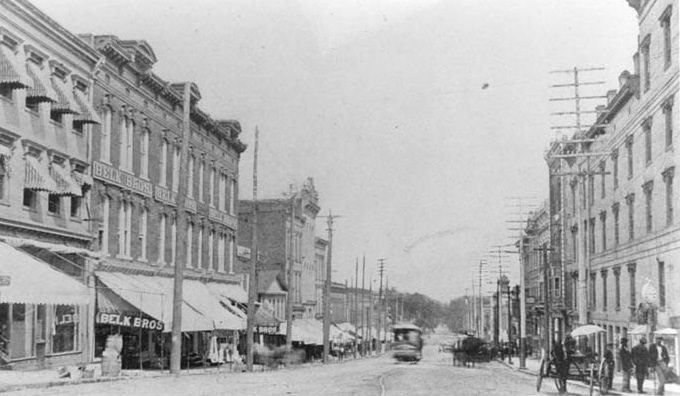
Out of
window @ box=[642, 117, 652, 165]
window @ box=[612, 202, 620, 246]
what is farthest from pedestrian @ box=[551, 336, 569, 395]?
window @ box=[612, 202, 620, 246]

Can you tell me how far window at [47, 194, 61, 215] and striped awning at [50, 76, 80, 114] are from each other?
107 inches

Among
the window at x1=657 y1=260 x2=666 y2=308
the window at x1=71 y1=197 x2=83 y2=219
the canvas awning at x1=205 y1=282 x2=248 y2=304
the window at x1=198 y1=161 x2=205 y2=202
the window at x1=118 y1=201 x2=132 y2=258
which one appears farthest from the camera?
the canvas awning at x1=205 y1=282 x2=248 y2=304

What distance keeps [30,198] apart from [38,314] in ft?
11.9

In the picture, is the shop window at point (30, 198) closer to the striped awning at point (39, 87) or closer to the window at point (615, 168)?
the striped awning at point (39, 87)

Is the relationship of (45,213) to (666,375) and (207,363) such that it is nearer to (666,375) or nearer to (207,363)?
(207,363)

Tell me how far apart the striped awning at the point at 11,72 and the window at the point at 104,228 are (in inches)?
324

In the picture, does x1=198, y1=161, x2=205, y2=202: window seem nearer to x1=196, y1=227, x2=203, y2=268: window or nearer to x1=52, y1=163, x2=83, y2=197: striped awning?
x1=196, y1=227, x2=203, y2=268: window

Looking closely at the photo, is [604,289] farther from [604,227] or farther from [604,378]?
[604,378]

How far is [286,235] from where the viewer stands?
7206cm

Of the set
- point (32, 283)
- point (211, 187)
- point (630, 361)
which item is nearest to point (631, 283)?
point (630, 361)

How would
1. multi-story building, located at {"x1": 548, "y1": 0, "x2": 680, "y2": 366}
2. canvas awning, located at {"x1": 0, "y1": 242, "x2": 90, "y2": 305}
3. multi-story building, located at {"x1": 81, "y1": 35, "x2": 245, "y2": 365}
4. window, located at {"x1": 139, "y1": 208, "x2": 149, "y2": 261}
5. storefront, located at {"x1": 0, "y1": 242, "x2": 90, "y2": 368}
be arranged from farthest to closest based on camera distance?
window, located at {"x1": 139, "y1": 208, "x2": 149, "y2": 261} < multi-story building, located at {"x1": 548, "y1": 0, "x2": 680, "y2": 366} < multi-story building, located at {"x1": 81, "y1": 35, "x2": 245, "y2": 365} < storefront, located at {"x1": 0, "y1": 242, "x2": 90, "y2": 368} < canvas awning, located at {"x1": 0, "y1": 242, "x2": 90, "y2": 305}

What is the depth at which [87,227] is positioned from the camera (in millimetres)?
30547

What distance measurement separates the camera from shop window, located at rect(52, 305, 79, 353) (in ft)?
93.5

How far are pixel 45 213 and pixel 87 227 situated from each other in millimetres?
3284
